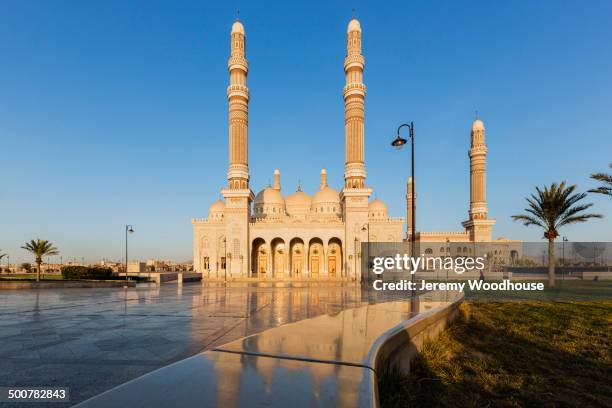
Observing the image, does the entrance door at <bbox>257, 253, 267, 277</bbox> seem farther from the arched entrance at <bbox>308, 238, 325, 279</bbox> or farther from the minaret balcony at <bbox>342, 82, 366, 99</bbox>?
the minaret balcony at <bbox>342, 82, 366, 99</bbox>

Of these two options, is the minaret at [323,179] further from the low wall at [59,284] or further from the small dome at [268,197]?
the low wall at [59,284]

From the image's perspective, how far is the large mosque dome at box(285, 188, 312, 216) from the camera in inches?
2176

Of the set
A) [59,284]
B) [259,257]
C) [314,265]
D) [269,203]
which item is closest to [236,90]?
[269,203]

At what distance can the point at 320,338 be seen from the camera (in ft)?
12.9

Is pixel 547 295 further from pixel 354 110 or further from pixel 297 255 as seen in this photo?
pixel 297 255

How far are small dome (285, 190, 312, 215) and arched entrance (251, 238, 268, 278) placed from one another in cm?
1013

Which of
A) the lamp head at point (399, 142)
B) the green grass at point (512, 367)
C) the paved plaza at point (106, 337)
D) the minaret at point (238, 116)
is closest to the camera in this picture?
the green grass at point (512, 367)

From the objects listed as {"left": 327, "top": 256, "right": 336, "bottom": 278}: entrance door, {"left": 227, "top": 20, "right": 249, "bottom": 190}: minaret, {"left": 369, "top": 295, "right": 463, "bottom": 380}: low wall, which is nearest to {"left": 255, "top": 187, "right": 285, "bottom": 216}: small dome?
{"left": 227, "top": 20, "right": 249, "bottom": 190}: minaret

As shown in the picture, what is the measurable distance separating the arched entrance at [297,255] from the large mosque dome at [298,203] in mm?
8612

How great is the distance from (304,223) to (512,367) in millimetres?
37994

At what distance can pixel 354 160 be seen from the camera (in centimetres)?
4319

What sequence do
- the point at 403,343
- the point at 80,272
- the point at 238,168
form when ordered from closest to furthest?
the point at 403,343 < the point at 80,272 < the point at 238,168

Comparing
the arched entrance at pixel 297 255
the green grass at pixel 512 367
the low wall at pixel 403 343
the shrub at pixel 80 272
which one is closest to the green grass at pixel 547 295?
the green grass at pixel 512 367

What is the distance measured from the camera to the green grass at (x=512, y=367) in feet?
14.1
